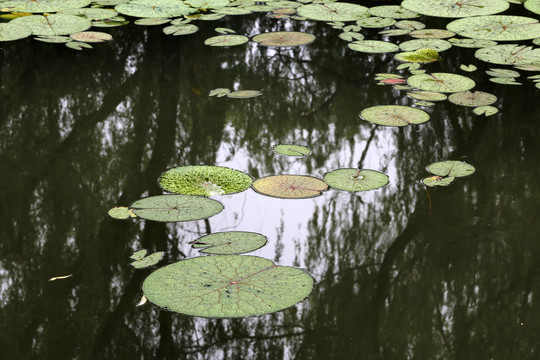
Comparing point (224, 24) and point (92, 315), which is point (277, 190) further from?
point (224, 24)

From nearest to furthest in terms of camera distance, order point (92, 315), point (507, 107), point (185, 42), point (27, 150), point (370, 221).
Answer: point (92, 315) < point (370, 221) < point (27, 150) < point (507, 107) < point (185, 42)

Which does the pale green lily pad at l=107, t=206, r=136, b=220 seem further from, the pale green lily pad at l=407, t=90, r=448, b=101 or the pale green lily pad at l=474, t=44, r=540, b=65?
the pale green lily pad at l=474, t=44, r=540, b=65

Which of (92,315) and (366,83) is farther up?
(366,83)

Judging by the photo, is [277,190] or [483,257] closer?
[483,257]

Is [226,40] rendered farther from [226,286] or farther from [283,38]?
[226,286]

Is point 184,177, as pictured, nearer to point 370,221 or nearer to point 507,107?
point 370,221

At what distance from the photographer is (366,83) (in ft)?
11.3

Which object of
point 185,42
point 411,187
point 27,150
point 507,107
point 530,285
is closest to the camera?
point 530,285

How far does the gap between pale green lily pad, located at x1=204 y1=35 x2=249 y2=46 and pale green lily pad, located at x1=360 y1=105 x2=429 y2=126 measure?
111cm

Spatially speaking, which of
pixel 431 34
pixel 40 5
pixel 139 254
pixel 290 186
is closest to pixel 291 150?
pixel 290 186

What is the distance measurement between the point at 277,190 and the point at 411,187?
1.54 ft

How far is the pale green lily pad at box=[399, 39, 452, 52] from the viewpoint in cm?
380

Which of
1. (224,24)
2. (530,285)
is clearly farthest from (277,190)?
(224,24)

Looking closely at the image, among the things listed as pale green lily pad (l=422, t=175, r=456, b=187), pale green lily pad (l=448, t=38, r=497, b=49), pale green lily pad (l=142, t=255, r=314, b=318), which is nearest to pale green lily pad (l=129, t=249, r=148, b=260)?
pale green lily pad (l=142, t=255, r=314, b=318)
